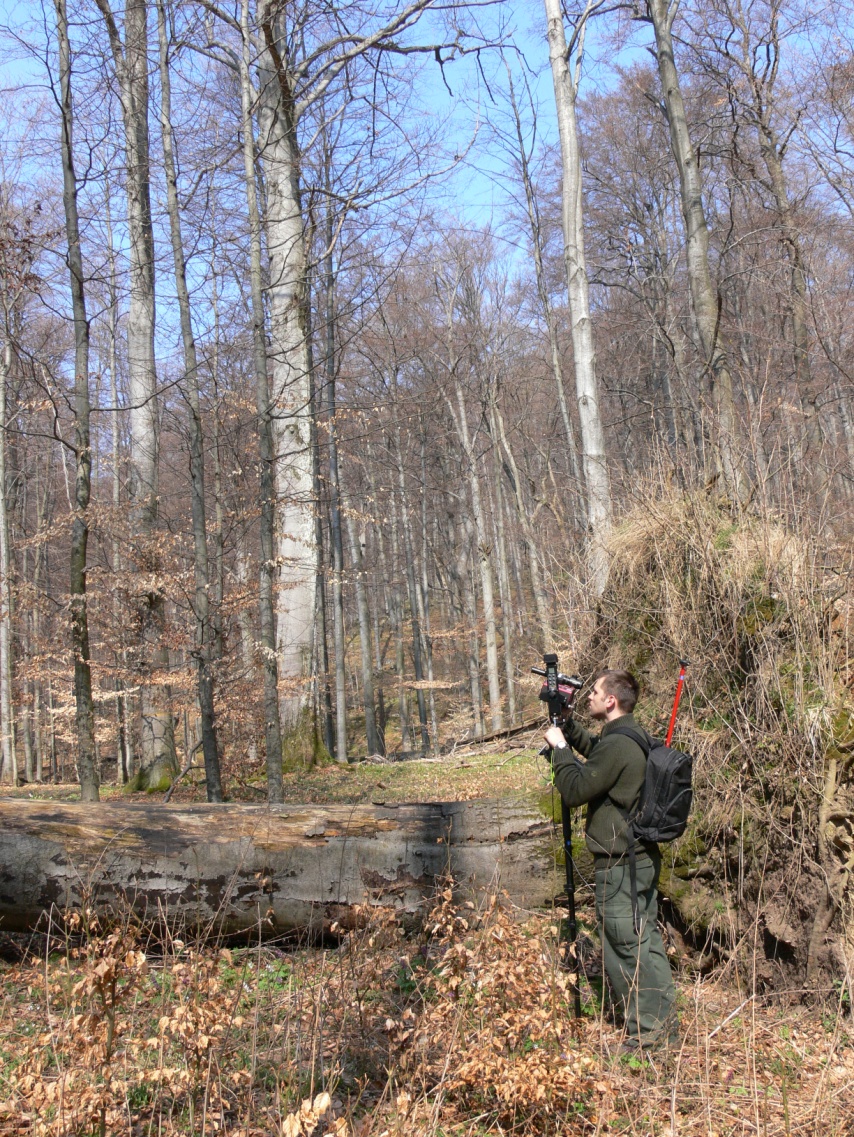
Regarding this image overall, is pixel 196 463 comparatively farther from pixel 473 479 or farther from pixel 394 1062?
pixel 473 479

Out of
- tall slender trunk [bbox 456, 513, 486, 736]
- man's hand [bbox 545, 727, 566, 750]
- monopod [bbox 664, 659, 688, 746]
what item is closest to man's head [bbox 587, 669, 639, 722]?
man's hand [bbox 545, 727, 566, 750]

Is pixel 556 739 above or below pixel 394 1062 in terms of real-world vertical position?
above

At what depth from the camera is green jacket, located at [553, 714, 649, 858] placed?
4.05 m

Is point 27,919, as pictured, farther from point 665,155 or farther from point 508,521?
point 508,521

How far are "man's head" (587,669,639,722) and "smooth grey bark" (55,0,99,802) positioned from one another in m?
4.99

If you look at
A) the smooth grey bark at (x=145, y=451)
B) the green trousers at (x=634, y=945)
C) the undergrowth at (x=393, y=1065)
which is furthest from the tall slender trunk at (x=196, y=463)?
the green trousers at (x=634, y=945)

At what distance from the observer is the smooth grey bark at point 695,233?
9367 millimetres

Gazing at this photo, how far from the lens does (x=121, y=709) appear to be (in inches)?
748

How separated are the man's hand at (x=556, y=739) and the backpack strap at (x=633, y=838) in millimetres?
253

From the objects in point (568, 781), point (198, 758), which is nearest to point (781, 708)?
point (568, 781)

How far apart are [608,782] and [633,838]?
11.6 inches

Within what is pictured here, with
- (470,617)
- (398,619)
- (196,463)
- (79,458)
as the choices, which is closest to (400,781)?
(196,463)

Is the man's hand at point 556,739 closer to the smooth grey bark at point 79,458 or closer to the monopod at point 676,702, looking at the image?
the monopod at point 676,702

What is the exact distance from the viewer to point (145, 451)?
1216 cm
